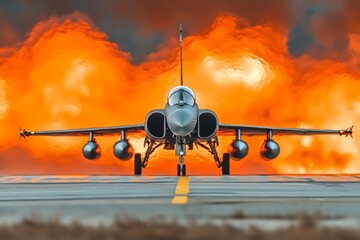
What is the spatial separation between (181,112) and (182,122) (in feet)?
1.25

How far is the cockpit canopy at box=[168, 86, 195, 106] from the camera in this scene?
33.1m

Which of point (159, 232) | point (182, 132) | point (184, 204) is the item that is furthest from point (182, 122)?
point (159, 232)

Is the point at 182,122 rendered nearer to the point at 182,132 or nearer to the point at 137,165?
the point at 182,132

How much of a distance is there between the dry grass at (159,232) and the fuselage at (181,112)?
21.5 metres

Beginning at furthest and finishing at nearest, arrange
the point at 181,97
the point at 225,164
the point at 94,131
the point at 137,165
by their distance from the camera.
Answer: the point at 94,131
the point at 137,165
the point at 225,164
the point at 181,97

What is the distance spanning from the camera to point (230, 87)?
145ft

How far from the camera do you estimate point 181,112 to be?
32.5 m

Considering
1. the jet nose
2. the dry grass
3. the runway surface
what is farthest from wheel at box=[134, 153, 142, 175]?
the dry grass

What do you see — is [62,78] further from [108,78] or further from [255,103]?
[255,103]

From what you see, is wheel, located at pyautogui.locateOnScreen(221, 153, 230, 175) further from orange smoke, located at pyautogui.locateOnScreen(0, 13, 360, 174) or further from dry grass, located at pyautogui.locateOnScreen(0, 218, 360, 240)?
dry grass, located at pyautogui.locateOnScreen(0, 218, 360, 240)

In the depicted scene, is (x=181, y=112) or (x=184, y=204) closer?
(x=184, y=204)

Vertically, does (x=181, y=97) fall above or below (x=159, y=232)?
above

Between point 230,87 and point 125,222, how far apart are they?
110 ft

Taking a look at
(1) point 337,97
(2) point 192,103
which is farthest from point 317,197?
(1) point 337,97
